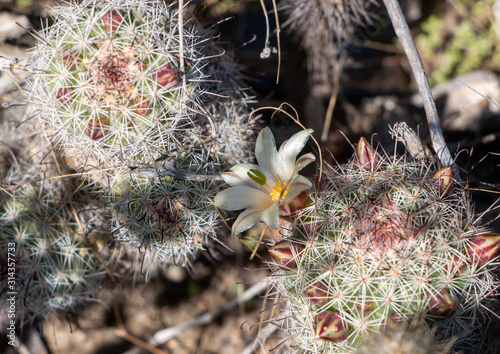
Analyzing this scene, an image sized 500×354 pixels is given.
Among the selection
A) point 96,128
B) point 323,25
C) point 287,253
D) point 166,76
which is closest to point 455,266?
point 287,253

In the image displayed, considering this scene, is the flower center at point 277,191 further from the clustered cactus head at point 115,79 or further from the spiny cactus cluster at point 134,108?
the clustered cactus head at point 115,79

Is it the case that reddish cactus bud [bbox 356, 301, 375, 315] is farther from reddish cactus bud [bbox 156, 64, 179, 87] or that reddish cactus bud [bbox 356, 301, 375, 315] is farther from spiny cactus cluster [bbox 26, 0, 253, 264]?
reddish cactus bud [bbox 156, 64, 179, 87]

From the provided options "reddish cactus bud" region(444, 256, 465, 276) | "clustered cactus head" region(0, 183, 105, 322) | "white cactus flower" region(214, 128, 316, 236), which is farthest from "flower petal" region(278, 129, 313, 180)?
"clustered cactus head" region(0, 183, 105, 322)

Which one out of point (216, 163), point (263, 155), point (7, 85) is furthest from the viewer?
point (7, 85)

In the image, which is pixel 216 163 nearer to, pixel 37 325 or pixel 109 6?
pixel 109 6

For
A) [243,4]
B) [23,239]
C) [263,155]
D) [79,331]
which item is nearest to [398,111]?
[243,4]

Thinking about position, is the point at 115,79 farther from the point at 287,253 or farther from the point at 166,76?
the point at 287,253

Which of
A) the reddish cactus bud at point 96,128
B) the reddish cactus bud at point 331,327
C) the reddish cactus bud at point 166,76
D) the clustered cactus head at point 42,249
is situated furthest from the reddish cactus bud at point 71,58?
the reddish cactus bud at point 331,327
